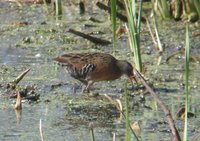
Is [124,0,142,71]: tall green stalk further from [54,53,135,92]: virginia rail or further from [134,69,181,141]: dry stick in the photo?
[134,69,181,141]: dry stick

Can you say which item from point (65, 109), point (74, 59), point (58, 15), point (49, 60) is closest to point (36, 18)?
point (58, 15)

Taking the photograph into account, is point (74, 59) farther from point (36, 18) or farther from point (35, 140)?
point (36, 18)

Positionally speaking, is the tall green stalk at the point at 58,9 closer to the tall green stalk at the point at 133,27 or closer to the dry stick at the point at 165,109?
the tall green stalk at the point at 133,27

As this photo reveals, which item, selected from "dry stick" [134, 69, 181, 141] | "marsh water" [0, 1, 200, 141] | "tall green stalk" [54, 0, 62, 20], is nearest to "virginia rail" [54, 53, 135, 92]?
"marsh water" [0, 1, 200, 141]

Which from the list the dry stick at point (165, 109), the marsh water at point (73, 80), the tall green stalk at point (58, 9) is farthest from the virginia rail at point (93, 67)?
the dry stick at point (165, 109)

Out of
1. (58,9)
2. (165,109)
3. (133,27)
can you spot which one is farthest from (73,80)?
(165,109)
